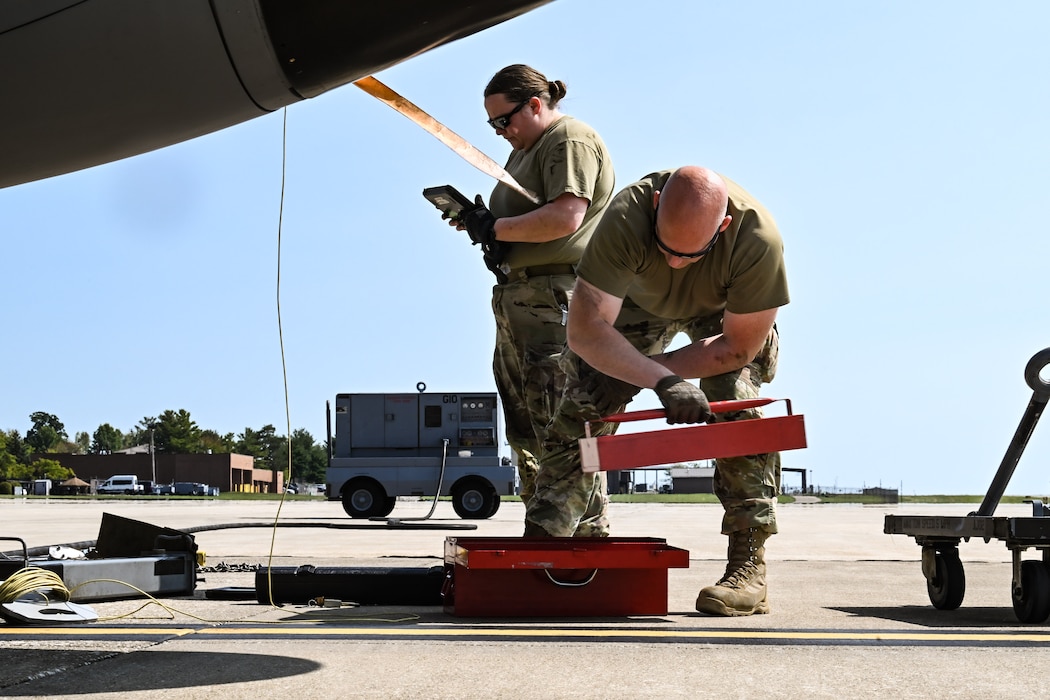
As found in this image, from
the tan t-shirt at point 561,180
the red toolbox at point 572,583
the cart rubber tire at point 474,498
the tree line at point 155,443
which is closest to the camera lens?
the red toolbox at point 572,583

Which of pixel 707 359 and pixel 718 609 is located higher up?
pixel 707 359

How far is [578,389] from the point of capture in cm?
362

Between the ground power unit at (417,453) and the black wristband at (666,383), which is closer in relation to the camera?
the black wristband at (666,383)

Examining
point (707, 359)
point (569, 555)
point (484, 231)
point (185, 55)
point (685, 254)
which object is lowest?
point (569, 555)

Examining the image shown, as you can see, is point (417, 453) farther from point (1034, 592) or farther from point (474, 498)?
point (1034, 592)

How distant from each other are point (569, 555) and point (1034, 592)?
1.36 metres

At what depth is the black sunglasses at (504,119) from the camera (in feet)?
13.7

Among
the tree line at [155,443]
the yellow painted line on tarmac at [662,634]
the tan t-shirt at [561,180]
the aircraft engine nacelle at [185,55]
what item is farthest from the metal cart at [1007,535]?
the tree line at [155,443]

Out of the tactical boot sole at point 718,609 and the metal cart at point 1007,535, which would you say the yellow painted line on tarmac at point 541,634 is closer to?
the metal cart at point 1007,535

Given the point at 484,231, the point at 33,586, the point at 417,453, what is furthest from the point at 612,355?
the point at 417,453

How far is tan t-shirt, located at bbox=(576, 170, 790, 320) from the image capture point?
130 inches

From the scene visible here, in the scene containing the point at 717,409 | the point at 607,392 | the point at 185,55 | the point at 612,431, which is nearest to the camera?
the point at 185,55

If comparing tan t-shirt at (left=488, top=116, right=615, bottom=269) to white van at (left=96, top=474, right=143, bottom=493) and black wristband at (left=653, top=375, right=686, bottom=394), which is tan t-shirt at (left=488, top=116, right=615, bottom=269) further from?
white van at (left=96, top=474, right=143, bottom=493)

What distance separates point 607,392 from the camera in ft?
11.6
